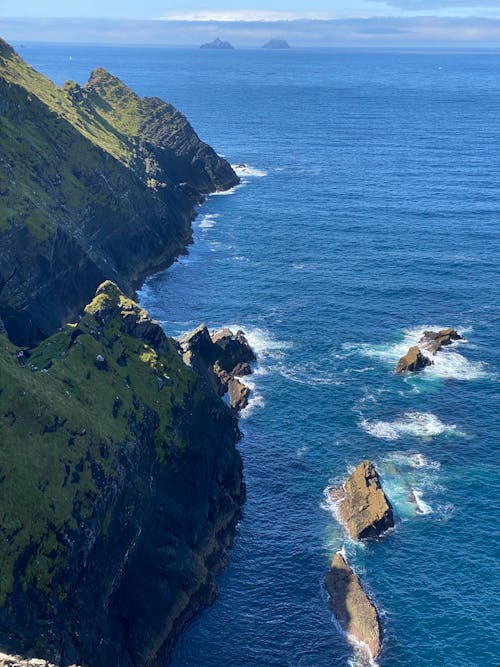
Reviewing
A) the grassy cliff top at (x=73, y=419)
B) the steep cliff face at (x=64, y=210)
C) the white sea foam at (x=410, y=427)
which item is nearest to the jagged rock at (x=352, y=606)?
the grassy cliff top at (x=73, y=419)

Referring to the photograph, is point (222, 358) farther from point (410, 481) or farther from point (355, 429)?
point (410, 481)

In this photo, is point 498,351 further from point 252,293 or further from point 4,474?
point 4,474

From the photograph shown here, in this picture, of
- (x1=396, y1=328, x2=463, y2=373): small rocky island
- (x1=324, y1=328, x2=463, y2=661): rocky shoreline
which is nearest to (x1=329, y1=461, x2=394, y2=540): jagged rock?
(x1=324, y1=328, x2=463, y2=661): rocky shoreline

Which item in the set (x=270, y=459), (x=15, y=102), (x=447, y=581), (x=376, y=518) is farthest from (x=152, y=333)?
(x=15, y=102)

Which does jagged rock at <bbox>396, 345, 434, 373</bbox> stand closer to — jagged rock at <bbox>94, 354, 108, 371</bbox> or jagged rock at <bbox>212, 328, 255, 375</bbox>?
jagged rock at <bbox>212, 328, 255, 375</bbox>

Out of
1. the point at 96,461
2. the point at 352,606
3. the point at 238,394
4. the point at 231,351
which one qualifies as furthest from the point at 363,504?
the point at 231,351
